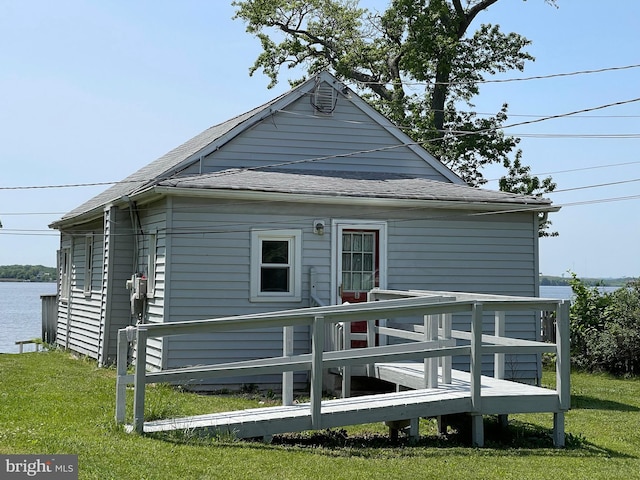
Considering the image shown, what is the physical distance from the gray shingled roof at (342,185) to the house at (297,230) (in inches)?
1.6

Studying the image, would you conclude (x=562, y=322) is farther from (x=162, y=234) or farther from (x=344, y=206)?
(x=162, y=234)

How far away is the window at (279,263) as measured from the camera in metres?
14.0

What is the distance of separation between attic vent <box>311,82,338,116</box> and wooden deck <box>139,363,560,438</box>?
8.09 meters

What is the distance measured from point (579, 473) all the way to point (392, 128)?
34.0ft

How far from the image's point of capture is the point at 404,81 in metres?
28.6

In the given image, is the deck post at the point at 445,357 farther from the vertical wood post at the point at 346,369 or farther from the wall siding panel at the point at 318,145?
the wall siding panel at the point at 318,145

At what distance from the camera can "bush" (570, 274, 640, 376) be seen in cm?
1831

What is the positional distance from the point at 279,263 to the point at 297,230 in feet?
2.07

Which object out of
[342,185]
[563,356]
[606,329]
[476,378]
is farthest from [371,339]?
[606,329]

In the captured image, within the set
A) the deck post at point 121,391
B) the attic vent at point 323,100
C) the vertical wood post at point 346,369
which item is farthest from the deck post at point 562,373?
the attic vent at point 323,100

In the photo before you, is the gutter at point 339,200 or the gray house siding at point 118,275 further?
the gray house siding at point 118,275

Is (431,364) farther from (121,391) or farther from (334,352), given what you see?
(121,391)

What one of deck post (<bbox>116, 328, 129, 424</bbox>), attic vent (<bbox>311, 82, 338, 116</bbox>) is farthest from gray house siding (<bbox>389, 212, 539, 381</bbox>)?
deck post (<bbox>116, 328, 129, 424</bbox>)

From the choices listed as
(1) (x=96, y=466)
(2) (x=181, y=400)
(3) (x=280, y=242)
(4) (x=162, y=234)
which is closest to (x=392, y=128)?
(3) (x=280, y=242)
